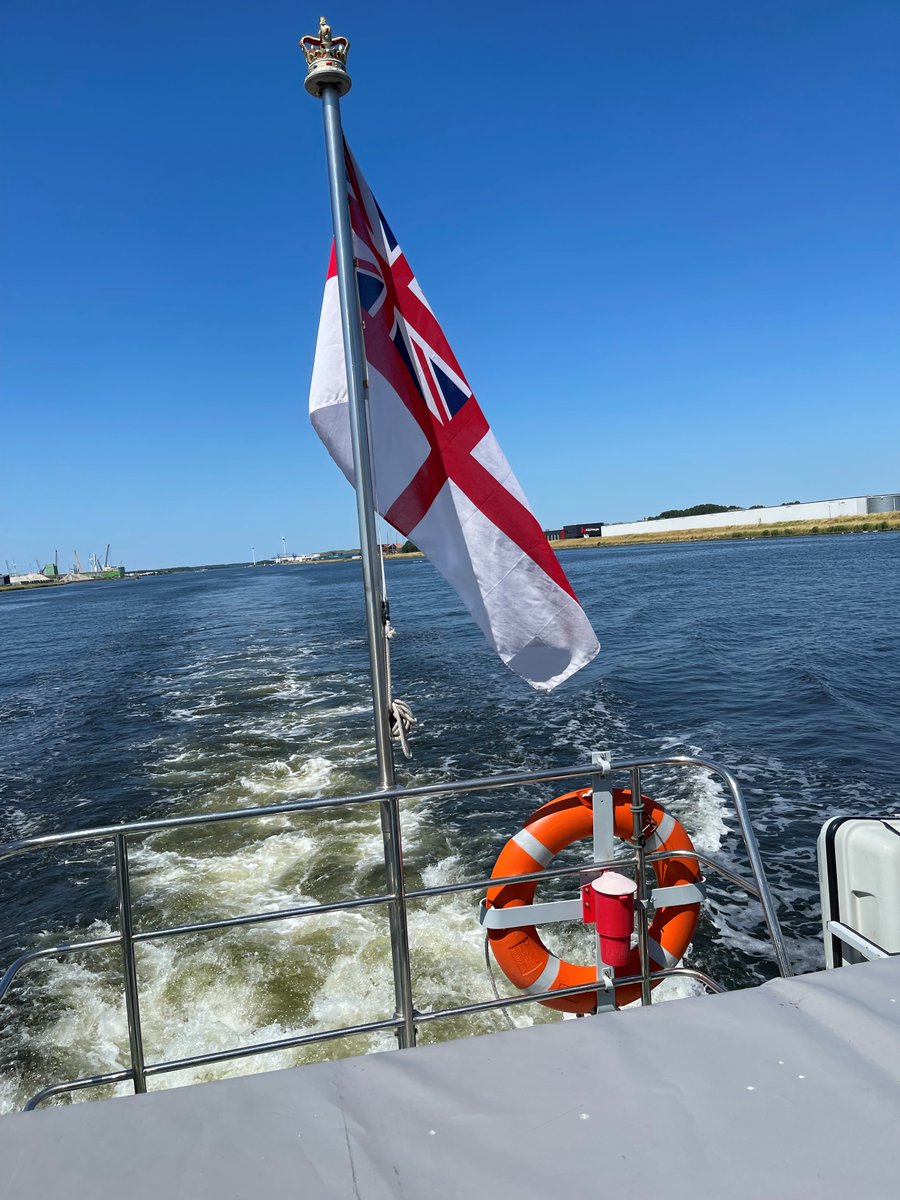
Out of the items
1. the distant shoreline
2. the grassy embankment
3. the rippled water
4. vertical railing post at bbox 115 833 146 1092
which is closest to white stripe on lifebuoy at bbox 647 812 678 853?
vertical railing post at bbox 115 833 146 1092

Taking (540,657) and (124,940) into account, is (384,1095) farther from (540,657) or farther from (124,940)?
(540,657)

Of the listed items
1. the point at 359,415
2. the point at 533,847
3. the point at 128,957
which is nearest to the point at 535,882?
the point at 533,847

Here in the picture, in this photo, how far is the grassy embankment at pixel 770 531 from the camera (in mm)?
70500

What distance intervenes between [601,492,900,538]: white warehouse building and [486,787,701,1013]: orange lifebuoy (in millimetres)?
86492

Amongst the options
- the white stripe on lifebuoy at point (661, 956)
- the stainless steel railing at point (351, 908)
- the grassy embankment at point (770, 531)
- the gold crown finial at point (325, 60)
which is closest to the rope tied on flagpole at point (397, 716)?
the stainless steel railing at point (351, 908)

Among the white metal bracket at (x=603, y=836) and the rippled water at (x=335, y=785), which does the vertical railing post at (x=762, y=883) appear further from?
the rippled water at (x=335, y=785)

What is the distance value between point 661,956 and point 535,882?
65cm

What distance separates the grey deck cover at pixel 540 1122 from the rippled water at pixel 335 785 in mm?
2881

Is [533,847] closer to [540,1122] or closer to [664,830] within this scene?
[664,830]

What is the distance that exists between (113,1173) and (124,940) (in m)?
0.78

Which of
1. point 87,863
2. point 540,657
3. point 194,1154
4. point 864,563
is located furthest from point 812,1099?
point 864,563

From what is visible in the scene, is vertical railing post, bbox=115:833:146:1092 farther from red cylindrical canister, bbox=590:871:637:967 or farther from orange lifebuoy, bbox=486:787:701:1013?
red cylindrical canister, bbox=590:871:637:967

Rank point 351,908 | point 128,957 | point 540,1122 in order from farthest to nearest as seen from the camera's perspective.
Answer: point 351,908, point 128,957, point 540,1122

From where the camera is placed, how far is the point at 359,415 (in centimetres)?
252
